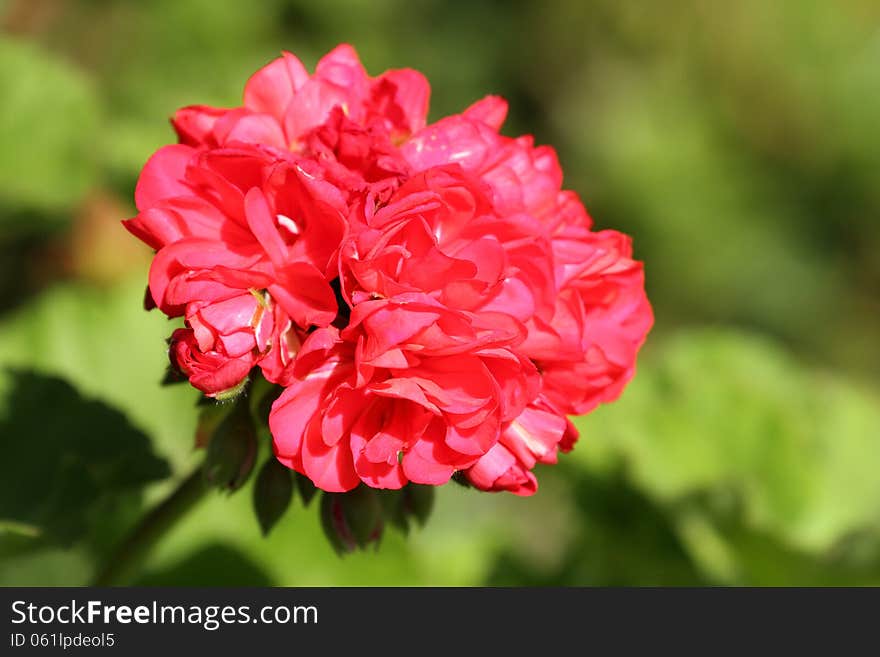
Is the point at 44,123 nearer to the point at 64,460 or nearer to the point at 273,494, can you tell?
the point at 64,460

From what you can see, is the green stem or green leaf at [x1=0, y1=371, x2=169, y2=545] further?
green leaf at [x1=0, y1=371, x2=169, y2=545]

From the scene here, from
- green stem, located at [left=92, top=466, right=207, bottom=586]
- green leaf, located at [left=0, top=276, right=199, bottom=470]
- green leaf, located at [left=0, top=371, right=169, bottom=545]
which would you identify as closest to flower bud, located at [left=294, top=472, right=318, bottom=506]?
green stem, located at [left=92, top=466, right=207, bottom=586]

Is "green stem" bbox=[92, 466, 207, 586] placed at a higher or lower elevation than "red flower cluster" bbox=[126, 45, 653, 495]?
→ lower

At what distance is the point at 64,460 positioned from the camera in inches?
84.3

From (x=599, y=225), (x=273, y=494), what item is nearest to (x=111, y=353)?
(x=273, y=494)

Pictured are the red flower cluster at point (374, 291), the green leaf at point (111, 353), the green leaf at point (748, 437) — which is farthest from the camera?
the green leaf at point (748, 437)

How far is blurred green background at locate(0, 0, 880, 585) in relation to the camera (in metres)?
2.71

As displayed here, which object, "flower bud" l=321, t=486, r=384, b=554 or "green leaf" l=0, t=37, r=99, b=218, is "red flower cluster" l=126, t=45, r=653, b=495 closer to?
"flower bud" l=321, t=486, r=384, b=554

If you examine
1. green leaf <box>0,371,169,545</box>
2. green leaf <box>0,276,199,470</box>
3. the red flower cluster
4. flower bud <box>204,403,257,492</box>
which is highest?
the red flower cluster

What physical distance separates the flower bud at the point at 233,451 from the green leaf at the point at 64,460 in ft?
1.25

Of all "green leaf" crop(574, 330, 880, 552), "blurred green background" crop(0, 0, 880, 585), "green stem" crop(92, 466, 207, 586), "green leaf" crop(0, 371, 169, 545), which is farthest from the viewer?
"green leaf" crop(574, 330, 880, 552)

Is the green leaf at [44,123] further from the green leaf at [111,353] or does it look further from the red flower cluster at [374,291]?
the red flower cluster at [374,291]

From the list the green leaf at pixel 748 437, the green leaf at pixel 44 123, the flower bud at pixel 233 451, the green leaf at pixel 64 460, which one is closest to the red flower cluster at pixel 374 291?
the flower bud at pixel 233 451

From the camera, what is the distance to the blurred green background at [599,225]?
2.71 meters
